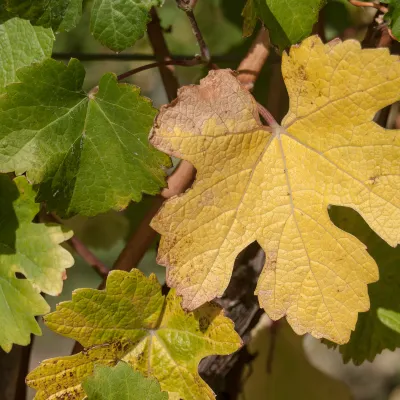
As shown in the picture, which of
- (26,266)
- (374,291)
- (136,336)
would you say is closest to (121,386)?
(136,336)

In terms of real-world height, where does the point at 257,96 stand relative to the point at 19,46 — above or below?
below

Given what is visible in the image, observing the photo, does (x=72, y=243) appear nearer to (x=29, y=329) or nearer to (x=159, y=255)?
(x=29, y=329)

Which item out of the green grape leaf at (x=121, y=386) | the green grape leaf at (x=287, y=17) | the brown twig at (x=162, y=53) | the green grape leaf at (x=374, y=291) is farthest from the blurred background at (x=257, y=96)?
the green grape leaf at (x=121, y=386)

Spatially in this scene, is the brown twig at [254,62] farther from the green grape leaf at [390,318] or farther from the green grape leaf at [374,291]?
the green grape leaf at [390,318]

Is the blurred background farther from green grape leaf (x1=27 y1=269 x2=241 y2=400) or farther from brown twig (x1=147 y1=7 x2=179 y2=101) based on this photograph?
green grape leaf (x1=27 y1=269 x2=241 y2=400)

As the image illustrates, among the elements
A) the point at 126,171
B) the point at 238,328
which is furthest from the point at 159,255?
the point at 238,328

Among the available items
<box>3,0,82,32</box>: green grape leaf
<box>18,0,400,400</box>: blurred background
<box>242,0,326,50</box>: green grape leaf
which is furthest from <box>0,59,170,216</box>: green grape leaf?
<box>18,0,400,400</box>: blurred background

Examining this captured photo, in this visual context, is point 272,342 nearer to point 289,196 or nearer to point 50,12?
point 289,196
